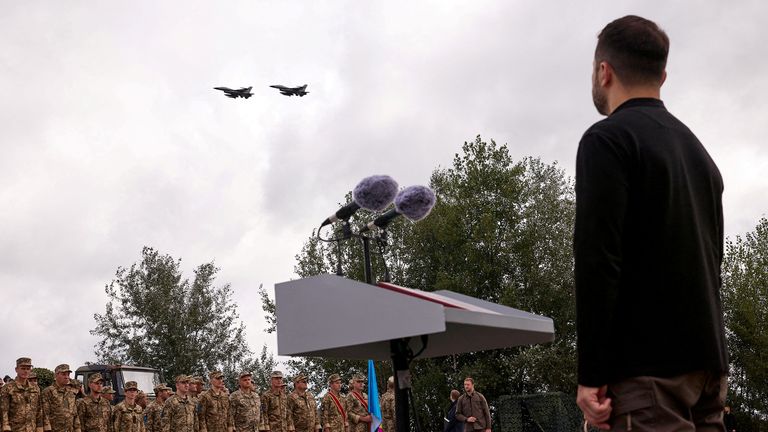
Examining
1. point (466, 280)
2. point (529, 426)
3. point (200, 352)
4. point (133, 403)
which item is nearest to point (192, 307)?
point (200, 352)

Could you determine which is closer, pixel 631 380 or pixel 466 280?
pixel 631 380

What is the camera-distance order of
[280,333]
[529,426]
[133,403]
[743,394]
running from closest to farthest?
[280,333]
[133,403]
[529,426]
[743,394]

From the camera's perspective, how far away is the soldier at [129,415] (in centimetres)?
1527

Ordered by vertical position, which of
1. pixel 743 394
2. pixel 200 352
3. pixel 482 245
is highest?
pixel 482 245

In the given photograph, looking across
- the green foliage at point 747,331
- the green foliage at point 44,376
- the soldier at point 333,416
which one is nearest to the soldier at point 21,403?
the soldier at point 333,416

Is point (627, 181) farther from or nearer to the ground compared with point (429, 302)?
farther from the ground

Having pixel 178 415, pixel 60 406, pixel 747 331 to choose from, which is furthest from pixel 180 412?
pixel 747 331

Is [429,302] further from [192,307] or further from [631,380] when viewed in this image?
[192,307]

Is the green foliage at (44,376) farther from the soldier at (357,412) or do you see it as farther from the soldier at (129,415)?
the soldier at (357,412)

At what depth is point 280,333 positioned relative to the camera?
11.5 feet

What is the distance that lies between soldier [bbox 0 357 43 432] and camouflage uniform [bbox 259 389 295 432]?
4.77m

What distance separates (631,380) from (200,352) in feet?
139

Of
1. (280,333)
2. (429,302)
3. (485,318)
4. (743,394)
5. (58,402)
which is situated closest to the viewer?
(429,302)

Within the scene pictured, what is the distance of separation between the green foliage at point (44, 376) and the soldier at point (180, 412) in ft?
41.2
